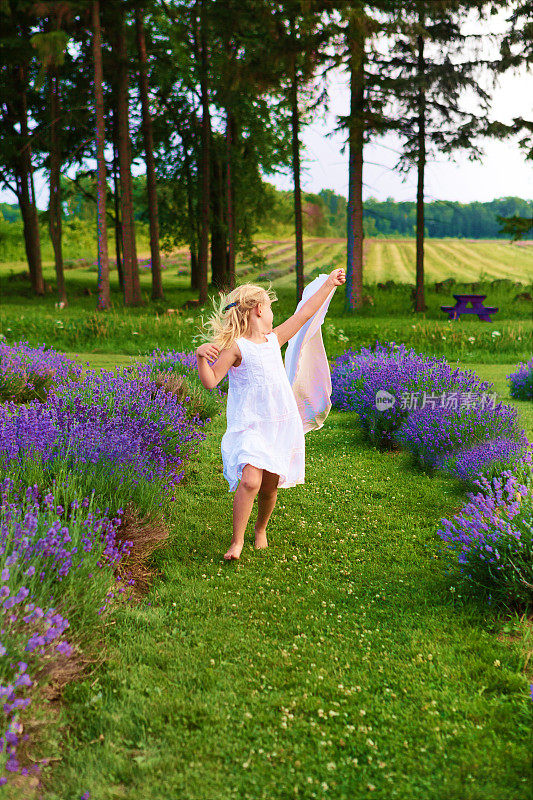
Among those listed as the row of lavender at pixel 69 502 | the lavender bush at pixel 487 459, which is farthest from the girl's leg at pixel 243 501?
the lavender bush at pixel 487 459

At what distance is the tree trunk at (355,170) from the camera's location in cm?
1727

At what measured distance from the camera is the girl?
4.05 meters

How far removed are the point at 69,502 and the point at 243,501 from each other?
1093 millimetres

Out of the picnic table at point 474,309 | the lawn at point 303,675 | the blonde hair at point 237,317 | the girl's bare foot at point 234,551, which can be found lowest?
the lawn at point 303,675

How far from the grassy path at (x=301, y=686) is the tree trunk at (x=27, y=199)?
25071 mm

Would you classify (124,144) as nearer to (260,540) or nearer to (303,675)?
(260,540)

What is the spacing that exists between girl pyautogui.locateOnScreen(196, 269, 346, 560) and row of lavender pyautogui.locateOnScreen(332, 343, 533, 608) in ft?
3.85

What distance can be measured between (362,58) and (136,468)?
55.0ft

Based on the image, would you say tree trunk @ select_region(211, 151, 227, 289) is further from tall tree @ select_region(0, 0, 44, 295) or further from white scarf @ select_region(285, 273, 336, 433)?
white scarf @ select_region(285, 273, 336, 433)

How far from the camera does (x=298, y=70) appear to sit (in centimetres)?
1988

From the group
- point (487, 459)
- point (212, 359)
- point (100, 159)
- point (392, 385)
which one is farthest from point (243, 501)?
point (100, 159)

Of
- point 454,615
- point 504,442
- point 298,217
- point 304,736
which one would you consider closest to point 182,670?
point 304,736

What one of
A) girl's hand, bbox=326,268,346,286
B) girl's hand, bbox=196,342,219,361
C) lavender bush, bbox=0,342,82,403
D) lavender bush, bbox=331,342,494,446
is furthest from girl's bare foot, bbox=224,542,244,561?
lavender bush, bbox=0,342,82,403

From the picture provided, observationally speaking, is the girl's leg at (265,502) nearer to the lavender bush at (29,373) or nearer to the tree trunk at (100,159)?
the lavender bush at (29,373)
